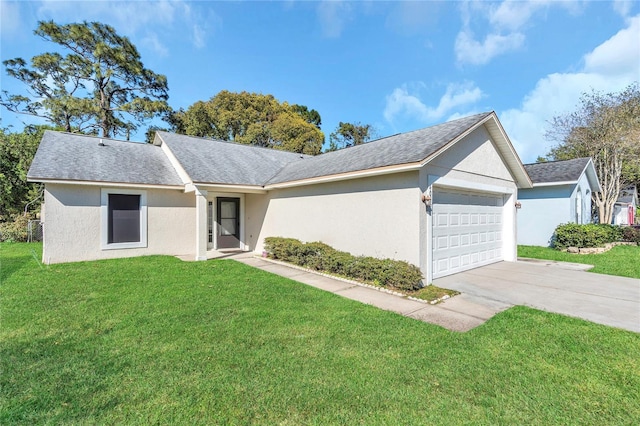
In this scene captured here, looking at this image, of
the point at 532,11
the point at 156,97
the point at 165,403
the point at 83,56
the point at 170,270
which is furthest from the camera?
the point at 156,97

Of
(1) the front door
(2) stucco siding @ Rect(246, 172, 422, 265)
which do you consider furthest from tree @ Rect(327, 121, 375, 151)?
(2) stucco siding @ Rect(246, 172, 422, 265)

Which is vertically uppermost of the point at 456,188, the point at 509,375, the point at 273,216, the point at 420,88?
the point at 420,88

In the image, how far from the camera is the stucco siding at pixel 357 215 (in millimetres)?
7629

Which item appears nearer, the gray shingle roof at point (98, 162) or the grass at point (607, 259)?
the grass at point (607, 259)

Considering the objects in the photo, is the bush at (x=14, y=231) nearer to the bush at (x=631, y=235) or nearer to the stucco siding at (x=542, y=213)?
the stucco siding at (x=542, y=213)

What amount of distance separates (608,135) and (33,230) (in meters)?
35.0

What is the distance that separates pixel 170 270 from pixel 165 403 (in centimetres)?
670

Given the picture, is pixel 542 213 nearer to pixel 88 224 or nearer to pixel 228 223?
pixel 228 223

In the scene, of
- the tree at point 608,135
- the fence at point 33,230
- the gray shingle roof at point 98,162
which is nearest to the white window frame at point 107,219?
the gray shingle roof at point 98,162

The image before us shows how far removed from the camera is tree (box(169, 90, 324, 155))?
28.5 m

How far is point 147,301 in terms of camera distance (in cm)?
601

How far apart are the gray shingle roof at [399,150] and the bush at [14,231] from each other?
16.0 meters

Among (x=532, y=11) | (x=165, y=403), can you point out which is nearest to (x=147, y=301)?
(x=165, y=403)

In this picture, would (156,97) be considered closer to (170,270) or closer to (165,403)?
(170,270)
